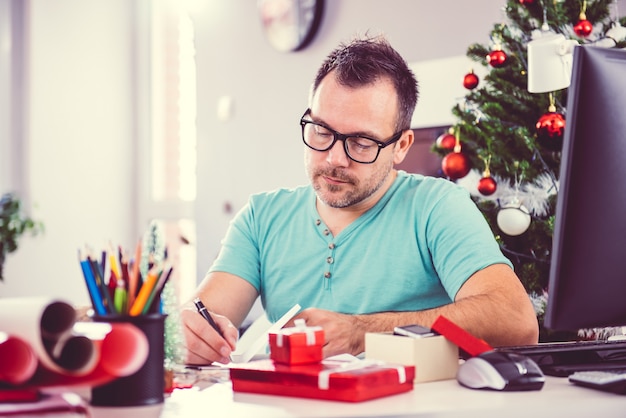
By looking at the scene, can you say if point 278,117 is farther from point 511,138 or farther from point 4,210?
point 511,138

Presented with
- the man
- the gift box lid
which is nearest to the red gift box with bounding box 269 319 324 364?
the gift box lid

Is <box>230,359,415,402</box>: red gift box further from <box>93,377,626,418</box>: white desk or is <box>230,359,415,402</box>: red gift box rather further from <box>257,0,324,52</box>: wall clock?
<box>257,0,324,52</box>: wall clock

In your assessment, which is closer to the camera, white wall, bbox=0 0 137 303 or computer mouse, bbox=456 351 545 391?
computer mouse, bbox=456 351 545 391

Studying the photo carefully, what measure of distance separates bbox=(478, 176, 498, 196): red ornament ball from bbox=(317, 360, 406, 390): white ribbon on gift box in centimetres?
124

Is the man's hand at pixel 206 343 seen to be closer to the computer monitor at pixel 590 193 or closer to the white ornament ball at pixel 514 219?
the computer monitor at pixel 590 193

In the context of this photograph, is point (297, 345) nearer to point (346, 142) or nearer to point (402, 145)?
point (346, 142)

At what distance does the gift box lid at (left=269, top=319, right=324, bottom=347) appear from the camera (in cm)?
96

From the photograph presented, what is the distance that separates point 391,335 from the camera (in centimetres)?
103

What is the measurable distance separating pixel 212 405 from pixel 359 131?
0.93 meters

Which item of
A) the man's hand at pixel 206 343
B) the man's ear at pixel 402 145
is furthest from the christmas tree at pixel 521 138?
the man's hand at pixel 206 343

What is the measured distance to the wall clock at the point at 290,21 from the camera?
3.68 metres

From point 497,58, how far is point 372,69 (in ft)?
1.72

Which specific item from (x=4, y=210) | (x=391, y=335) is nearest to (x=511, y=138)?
(x=391, y=335)

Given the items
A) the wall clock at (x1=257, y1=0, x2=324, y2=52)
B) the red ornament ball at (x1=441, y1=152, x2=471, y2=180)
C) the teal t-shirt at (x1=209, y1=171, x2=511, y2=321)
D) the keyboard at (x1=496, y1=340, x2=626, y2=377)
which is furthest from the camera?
the wall clock at (x1=257, y1=0, x2=324, y2=52)
